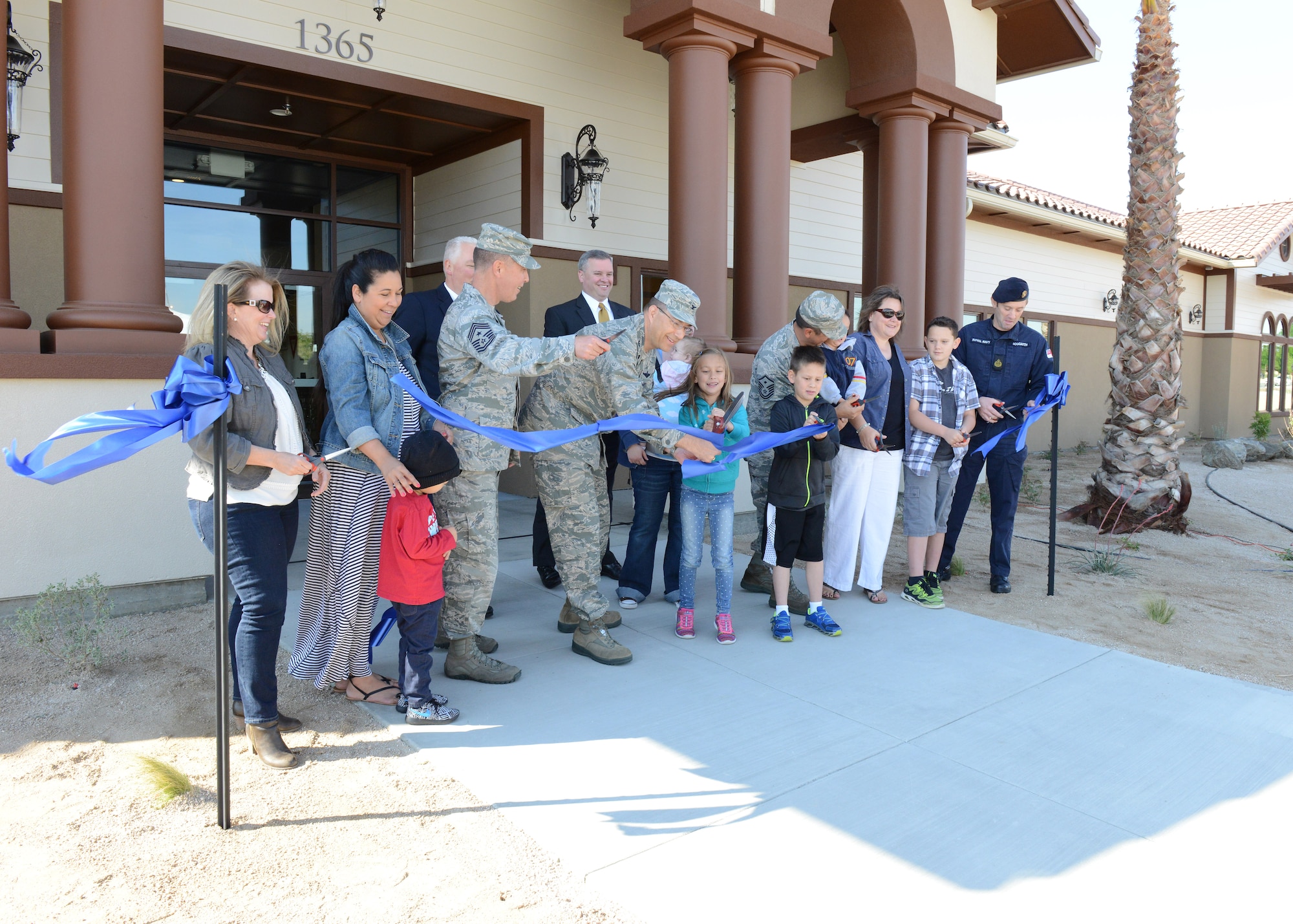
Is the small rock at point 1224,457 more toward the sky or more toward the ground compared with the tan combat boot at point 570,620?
more toward the sky

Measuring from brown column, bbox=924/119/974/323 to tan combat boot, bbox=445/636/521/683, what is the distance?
7.72 m

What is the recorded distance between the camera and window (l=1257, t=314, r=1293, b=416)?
79.0 ft

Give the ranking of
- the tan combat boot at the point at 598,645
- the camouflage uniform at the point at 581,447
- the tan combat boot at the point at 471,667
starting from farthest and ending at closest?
the tan combat boot at the point at 598,645 < the camouflage uniform at the point at 581,447 < the tan combat boot at the point at 471,667

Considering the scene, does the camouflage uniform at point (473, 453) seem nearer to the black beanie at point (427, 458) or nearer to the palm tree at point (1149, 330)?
the black beanie at point (427, 458)

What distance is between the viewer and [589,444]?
439 cm

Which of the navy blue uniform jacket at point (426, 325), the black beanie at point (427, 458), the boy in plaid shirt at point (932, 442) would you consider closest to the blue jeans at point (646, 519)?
the navy blue uniform jacket at point (426, 325)

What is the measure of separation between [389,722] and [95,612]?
6.55 ft

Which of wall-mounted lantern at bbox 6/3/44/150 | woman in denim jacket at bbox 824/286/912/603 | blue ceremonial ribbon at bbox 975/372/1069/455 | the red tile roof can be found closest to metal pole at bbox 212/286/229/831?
woman in denim jacket at bbox 824/286/912/603

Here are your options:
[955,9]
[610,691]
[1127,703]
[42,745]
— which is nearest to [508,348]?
[610,691]

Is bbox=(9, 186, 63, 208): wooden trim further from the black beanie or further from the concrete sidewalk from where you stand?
the black beanie

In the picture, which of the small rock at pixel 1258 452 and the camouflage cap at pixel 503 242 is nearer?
the camouflage cap at pixel 503 242

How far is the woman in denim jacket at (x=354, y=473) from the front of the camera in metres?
3.57

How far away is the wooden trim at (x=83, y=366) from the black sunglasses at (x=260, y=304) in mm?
2202

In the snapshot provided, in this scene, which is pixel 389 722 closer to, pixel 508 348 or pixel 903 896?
pixel 508 348
